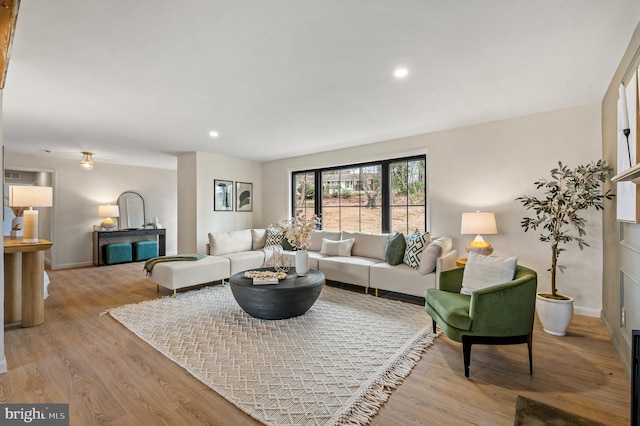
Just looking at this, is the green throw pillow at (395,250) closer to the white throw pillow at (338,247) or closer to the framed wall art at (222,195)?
the white throw pillow at (338,247)

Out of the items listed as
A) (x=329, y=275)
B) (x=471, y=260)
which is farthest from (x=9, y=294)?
(x=471, y=260)

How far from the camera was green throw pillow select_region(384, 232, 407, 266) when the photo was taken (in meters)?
4.19

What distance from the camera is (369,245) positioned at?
4.89m

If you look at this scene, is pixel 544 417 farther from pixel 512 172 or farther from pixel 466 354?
pixel 512 172

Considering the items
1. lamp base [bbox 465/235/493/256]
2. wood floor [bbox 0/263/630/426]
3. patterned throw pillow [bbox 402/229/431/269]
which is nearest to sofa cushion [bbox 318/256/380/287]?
patterned throw pillow [bbox 402/229/431/269]

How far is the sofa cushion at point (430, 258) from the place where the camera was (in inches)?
148

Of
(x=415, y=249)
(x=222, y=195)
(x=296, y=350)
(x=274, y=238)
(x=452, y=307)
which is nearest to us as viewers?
(x=452, y=307)

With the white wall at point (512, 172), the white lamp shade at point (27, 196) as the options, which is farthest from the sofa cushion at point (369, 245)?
the white lamp shade at point (27, 196)

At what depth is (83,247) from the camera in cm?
663

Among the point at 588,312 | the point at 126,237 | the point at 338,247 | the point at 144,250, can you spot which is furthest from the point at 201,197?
the point at 588,312

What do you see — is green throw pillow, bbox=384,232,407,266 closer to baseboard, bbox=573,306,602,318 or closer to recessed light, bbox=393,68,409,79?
baseboard, bbox=573,306,602,318

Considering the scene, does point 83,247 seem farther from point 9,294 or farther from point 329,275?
point 329,275

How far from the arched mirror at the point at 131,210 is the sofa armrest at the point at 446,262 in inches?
276

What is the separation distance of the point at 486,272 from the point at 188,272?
3712mm
